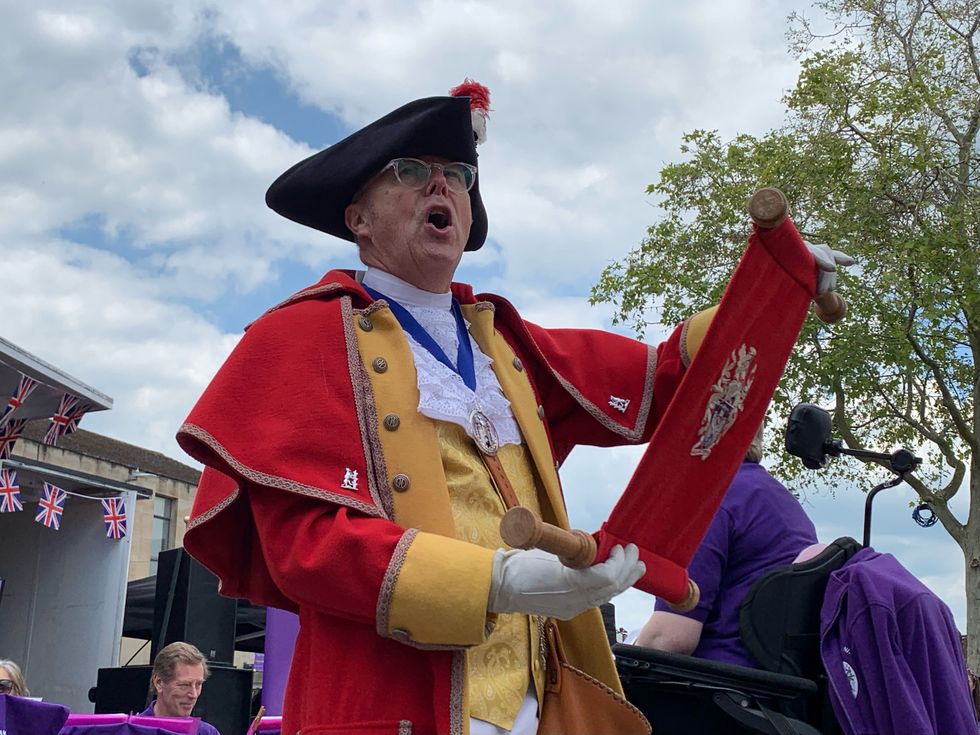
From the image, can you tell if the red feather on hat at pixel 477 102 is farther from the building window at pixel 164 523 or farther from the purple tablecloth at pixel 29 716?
the building window at pixel 164 523

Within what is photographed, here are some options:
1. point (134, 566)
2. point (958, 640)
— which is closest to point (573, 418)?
point (958, 640)

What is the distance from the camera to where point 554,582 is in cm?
179

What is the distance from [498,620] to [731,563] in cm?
169

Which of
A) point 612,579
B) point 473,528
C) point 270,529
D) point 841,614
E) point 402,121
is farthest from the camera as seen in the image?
point 841,614

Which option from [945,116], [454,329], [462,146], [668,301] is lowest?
[454,329]

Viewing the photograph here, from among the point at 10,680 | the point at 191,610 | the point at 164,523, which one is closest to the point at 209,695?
the point at 191,610

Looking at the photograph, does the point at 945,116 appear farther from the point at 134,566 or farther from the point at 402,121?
the point at 134,566

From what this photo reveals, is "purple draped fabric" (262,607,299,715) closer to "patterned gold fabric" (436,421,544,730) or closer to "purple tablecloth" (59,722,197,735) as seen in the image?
"purple tablecloth" (59,722,197,735)

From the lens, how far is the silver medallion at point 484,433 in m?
2.25

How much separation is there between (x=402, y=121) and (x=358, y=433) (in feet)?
2.37

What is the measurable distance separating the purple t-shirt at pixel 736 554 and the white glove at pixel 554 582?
1.72 m

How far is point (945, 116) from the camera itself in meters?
15.8

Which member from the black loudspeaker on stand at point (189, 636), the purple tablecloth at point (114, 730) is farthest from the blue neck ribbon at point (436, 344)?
the black loudspeaker on stand at point (189, 636)

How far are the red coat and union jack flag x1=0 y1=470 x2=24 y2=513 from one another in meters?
7.88
